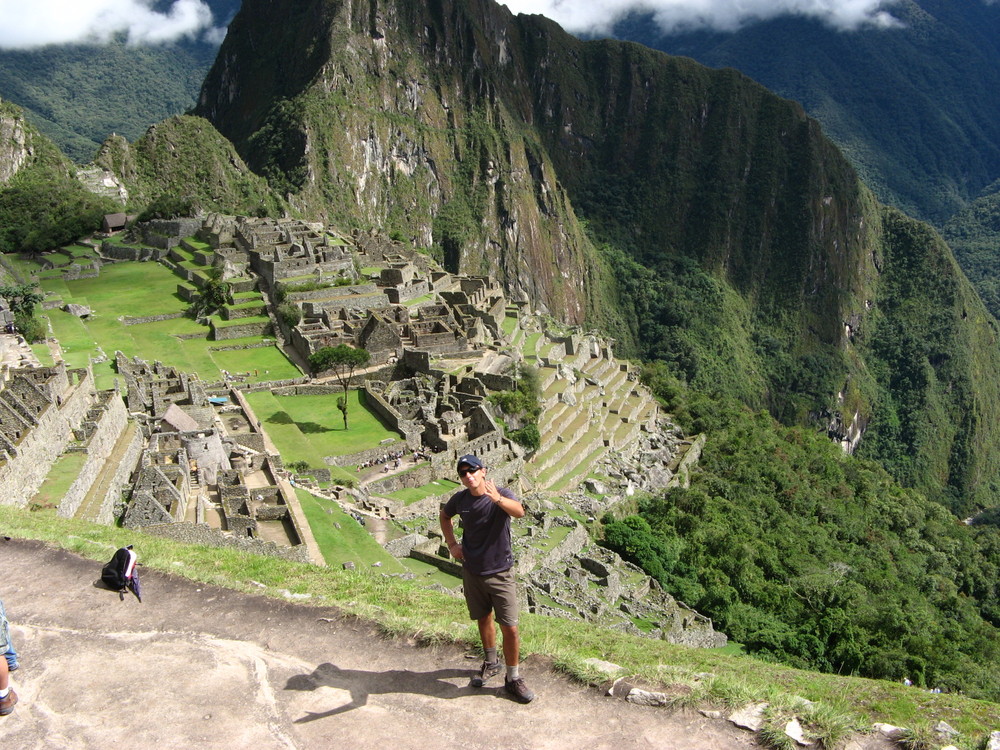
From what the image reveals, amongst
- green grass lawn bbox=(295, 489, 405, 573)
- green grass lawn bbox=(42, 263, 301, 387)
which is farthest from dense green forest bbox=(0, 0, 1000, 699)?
green grass lawn bbox=(42, 263, 301, 387)

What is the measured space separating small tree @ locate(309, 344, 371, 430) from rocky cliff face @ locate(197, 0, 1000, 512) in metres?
87.2

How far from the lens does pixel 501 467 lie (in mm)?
33844

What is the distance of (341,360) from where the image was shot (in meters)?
39.5

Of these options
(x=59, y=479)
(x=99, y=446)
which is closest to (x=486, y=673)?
(x=59, y=479)

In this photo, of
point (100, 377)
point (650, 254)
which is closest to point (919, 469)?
point (650, 254)

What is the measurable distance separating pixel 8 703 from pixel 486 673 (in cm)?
449

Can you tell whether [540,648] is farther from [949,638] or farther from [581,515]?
[949,638]

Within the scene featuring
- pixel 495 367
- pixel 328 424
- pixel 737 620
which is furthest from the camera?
pixel 495 367

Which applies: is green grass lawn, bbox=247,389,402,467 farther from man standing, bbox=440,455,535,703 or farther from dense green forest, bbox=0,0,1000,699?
man standing, bbox=440,455,535,703

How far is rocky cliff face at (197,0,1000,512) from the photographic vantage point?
143125mm

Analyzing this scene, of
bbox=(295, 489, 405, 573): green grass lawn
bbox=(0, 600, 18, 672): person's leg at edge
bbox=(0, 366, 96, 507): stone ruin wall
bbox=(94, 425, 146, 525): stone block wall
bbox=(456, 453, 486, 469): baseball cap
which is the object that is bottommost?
bbox=(295, 489, 405, 573): green grass lawn

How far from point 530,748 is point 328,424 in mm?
28018

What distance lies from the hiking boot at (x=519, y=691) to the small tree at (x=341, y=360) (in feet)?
101

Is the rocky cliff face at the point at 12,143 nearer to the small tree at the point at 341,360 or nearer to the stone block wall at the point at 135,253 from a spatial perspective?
the stone block wall at the point at 135,253
